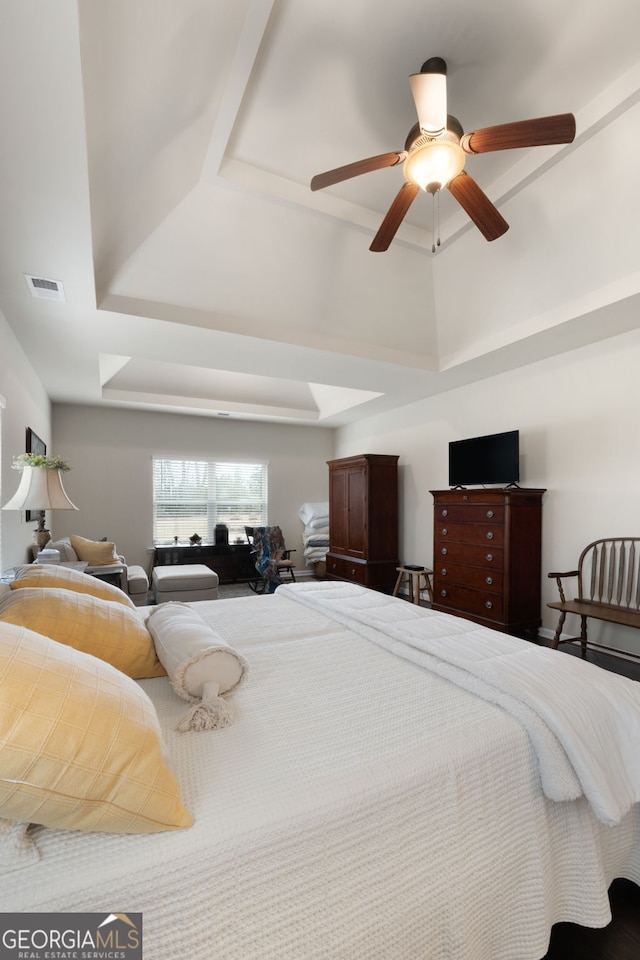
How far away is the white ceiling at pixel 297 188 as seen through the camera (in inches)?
71.9

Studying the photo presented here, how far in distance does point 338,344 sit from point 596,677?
3.22 m

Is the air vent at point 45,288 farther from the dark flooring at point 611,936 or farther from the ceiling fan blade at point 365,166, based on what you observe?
the dark flooring at point 611,936

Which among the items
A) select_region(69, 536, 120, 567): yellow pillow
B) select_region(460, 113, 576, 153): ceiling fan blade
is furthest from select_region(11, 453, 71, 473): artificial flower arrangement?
select_region(460, 113, 576, 153): ceiling fan blade

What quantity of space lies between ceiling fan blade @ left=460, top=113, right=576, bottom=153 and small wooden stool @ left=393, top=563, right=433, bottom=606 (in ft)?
12.8

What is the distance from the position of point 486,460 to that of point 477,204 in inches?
101

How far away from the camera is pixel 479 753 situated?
3.76 feet

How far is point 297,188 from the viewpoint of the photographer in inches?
122

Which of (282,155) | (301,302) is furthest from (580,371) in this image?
(282,155)

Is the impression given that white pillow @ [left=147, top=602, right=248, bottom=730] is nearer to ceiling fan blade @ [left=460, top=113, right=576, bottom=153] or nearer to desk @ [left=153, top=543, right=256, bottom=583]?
ceiling fan blade @ [left=460, top=113, right=576, bottom=153]

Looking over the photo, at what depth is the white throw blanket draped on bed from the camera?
120 cm

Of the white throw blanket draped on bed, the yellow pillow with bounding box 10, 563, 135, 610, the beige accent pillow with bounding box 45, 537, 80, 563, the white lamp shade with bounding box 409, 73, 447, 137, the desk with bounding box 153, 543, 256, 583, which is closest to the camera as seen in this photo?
the white throw blanket draped on bed

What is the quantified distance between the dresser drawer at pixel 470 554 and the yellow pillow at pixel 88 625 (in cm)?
315

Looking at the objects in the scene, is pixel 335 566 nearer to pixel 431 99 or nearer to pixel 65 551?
pixel 65 551

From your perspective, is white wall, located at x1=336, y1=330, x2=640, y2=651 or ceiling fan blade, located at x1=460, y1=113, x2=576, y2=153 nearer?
ceiling fan blade, located at x1=460, y1=113, x2=576, y2=153
